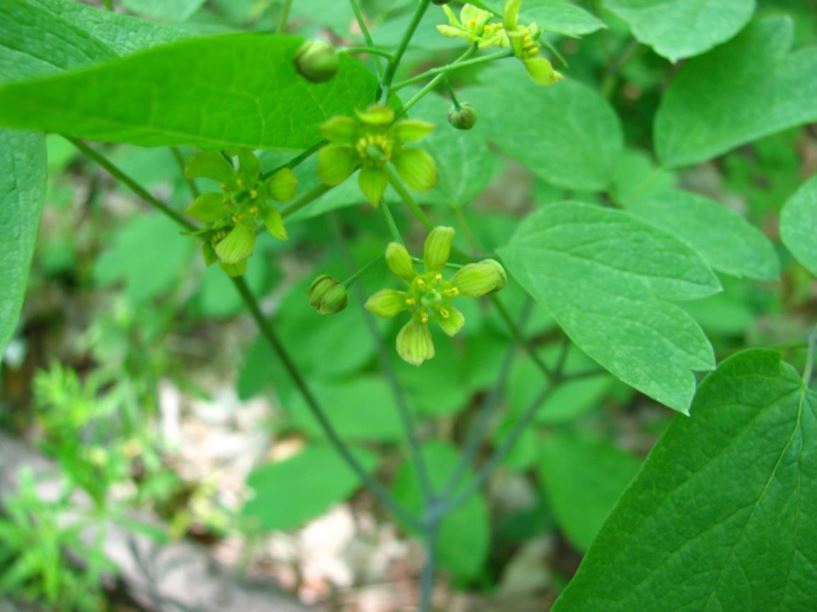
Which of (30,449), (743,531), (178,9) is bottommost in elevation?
(743,531)

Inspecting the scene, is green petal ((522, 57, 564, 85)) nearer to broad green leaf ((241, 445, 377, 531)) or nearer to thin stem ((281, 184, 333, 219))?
thin stem ((281, 184, 333, 219))

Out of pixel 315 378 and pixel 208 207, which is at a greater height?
pixel 208 207

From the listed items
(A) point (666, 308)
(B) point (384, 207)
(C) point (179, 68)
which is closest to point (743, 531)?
(A) point (666, 308)

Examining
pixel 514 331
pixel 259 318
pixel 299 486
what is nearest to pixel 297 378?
pixel 259 318

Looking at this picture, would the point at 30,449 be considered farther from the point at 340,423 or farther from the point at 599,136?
the point at 599,136

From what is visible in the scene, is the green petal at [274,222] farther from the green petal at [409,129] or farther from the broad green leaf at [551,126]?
the broad green leaf at [551,126]

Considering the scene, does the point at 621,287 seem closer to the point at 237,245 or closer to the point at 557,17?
the point at 557,17
